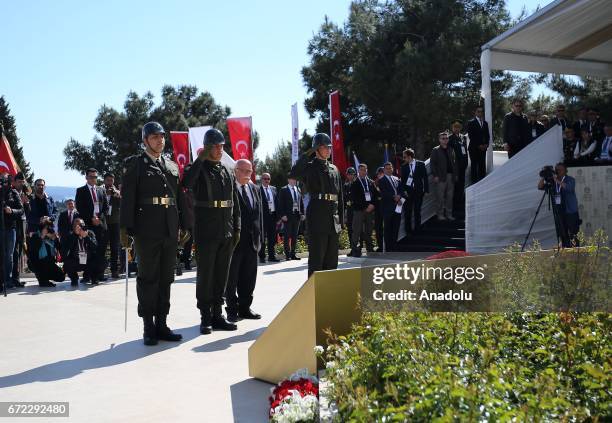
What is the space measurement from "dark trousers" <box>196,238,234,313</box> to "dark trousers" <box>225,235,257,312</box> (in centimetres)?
42

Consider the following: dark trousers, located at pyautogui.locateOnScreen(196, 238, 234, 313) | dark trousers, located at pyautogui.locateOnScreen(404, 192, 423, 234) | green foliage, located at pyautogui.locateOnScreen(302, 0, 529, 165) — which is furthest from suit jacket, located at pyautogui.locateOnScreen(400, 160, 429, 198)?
green foliage, located at pyautogui.locateOnScreen(302, 0, 529, 165)

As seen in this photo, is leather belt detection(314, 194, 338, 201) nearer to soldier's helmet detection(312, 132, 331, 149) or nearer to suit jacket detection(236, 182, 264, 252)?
soldier's helmet detection(312, 132, 331, 149)

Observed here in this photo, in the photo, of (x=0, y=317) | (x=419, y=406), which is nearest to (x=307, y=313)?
(x=419, y=406)

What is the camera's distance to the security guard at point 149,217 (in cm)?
664

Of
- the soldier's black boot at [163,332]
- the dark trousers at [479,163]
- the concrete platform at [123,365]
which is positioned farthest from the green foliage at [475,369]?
the dark trousers at [479,163]

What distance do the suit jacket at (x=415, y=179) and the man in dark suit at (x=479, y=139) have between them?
45.0 inches

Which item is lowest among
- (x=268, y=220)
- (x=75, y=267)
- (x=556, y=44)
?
(x=75, y=267)

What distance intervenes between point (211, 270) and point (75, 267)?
5403 mm

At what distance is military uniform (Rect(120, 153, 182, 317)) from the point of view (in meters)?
6.64

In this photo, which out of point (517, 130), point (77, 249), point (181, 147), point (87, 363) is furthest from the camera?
point (181, 147)

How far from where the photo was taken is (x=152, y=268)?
6703 mm

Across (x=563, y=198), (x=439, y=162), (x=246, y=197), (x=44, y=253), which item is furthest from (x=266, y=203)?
(x=246, y=197)

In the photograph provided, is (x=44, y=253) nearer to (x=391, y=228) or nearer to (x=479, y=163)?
(x=391, y=228)

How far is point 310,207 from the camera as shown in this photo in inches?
307
